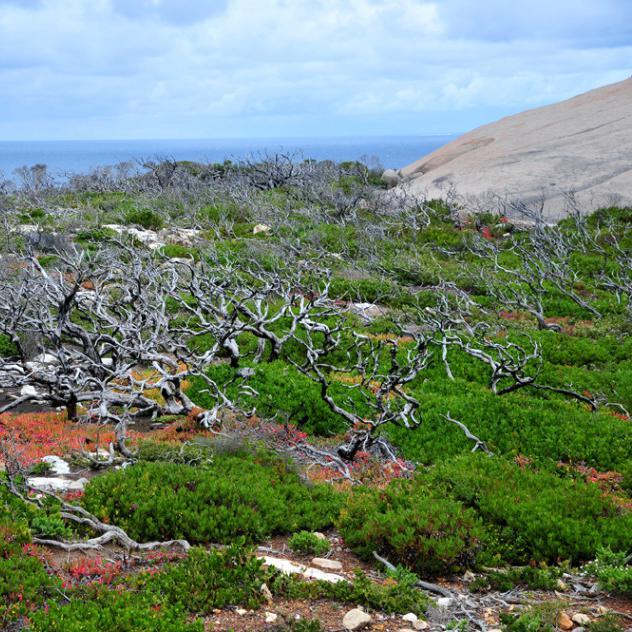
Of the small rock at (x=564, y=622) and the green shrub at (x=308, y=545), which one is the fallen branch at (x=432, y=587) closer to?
the green shrub at (x=308, y=545)

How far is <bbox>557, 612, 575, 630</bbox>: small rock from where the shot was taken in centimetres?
568

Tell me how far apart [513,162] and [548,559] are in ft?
119

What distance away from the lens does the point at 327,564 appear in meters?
6.97

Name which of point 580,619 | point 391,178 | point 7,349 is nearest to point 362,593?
point 580,619

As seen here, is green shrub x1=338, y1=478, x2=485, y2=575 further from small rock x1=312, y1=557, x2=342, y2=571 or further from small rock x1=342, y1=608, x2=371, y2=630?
small rock x1=342, y1=608, x2=371, y2=630

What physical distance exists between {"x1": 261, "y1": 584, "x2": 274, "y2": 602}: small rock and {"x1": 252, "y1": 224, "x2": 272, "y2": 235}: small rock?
80.2 feet

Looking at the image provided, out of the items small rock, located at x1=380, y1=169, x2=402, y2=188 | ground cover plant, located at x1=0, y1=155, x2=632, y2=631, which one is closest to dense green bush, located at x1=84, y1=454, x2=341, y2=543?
ground cover plant, located at x1=0, y1=155, x2=632, y2=631

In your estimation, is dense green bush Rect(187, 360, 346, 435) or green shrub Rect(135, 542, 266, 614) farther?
dense green bush Rect(187, 360, 346, 435)

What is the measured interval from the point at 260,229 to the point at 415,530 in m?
24.4

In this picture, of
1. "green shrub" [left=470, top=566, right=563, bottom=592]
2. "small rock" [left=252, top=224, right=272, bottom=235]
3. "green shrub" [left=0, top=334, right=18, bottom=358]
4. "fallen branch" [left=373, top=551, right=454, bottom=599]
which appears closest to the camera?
"fallen branch" [left=373, top=551, right=454, bottom=599]

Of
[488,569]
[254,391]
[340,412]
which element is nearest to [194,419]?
[254,391]

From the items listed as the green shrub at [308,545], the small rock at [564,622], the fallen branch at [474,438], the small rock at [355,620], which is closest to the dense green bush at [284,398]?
the fallen branch at [474,438]

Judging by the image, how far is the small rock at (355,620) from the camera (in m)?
5.66

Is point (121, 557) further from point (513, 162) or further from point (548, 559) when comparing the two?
point (513, 162)
